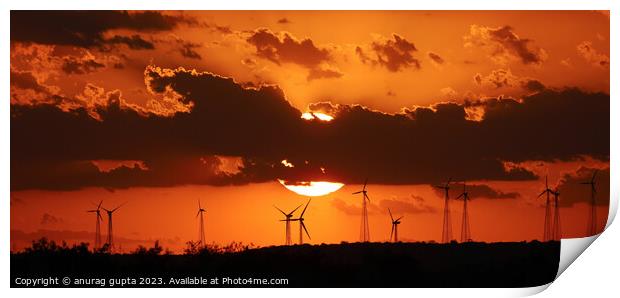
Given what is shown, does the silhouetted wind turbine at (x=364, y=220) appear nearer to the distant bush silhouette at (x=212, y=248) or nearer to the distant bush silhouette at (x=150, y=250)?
the distant bush silhouette at (x=212, y=248)

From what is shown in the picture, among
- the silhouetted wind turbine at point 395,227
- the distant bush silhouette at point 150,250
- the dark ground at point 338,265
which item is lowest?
the dark ground at point 338,265

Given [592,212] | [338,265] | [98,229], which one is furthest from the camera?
A: [592,212]

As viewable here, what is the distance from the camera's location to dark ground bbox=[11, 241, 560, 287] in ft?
48.3

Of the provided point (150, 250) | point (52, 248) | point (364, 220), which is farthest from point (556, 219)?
point (52, 248)

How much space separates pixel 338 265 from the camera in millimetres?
14883

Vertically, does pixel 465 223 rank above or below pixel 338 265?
above

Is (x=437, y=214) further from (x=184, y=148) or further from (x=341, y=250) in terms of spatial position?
(x=184, y=148)

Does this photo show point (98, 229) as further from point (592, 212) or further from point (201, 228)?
point (592, 212)

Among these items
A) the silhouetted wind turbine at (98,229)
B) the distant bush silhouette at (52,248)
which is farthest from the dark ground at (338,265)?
the silhouetted wind turbine at (98,229)

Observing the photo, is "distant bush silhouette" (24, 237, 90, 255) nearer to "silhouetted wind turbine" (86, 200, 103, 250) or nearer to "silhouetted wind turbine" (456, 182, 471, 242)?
"silhouetted wind turbine" (86, 200, 103, 250)

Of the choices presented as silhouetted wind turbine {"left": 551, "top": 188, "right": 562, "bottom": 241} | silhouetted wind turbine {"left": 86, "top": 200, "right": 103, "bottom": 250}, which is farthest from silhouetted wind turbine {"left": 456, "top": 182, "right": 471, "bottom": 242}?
silhouetted wind turbine {"left": 86, "top": 200, "right": 103, "bottom": 250}

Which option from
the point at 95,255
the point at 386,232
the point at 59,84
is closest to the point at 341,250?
the point at 386,232

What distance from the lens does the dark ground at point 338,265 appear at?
48.3ft
